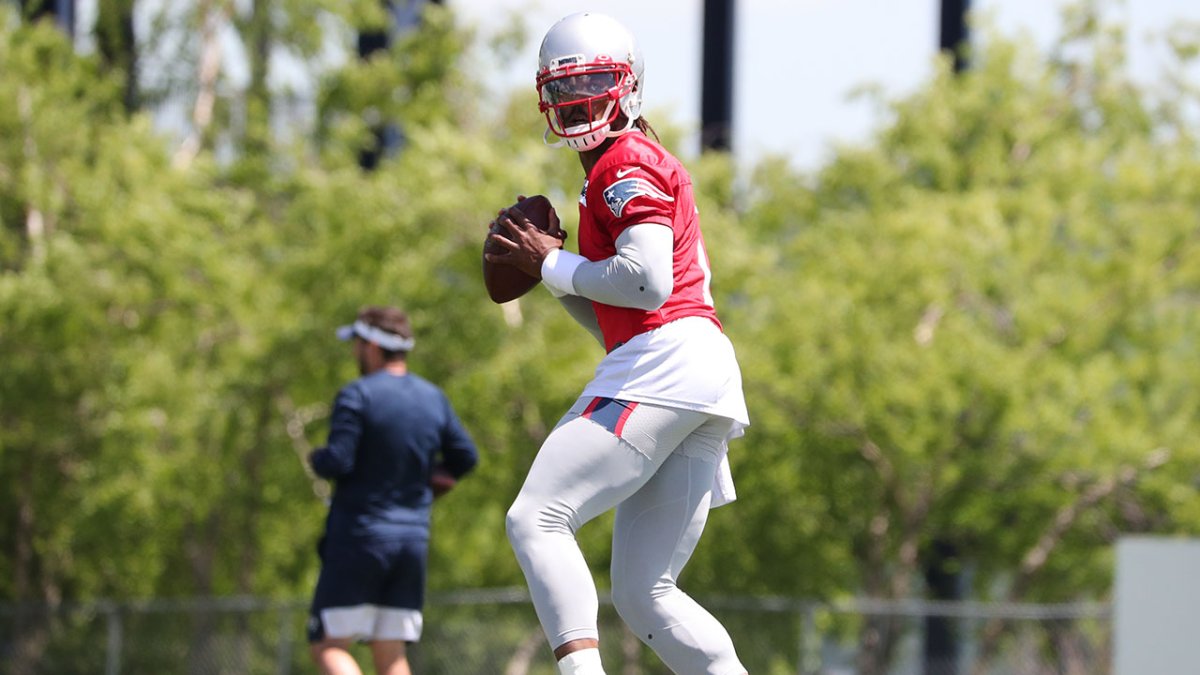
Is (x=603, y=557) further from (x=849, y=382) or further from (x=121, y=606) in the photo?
(x=121, y=606)

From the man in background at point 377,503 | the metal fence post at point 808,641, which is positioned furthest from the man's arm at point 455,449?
the metal fence post at point 808,641

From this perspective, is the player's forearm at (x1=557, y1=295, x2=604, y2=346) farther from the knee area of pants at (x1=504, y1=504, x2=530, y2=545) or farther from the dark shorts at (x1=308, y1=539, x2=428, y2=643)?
the dark shorts at (x1=308, y1=539, x2=428, y2=643)

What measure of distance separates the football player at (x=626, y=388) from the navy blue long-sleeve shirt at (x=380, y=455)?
2.47 m

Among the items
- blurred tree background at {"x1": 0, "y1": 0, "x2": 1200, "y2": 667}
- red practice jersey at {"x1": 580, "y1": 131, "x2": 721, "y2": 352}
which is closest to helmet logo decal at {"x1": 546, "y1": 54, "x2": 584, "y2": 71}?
red practice jersey at {"x1": 580, "y1": 131, "x2": 721, "y2": 352}

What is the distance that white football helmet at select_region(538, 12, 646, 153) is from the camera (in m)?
4.11

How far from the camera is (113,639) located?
46.6 ft

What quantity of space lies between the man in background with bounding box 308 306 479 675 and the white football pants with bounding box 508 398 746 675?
8.32 feet

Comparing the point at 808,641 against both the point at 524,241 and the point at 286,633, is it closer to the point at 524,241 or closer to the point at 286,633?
the point at 286,633

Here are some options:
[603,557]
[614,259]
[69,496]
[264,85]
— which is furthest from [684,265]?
[264,85]

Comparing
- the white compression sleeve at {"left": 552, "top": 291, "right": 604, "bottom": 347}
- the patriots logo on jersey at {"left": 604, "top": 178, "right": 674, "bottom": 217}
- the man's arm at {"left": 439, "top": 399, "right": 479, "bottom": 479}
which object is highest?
the patriots logo on jersey at {"left": 604, "top": 178, "right": 674, "bottom": 217}

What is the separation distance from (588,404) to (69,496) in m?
11.1

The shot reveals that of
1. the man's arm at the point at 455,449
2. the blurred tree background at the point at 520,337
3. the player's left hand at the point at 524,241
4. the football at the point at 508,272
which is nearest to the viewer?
the player's left hand at the point at 524,241

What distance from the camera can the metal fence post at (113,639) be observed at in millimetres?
14141

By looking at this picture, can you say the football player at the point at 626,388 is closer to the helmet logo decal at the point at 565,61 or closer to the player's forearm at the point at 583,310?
the helmet logo decal at the point at 565,61
